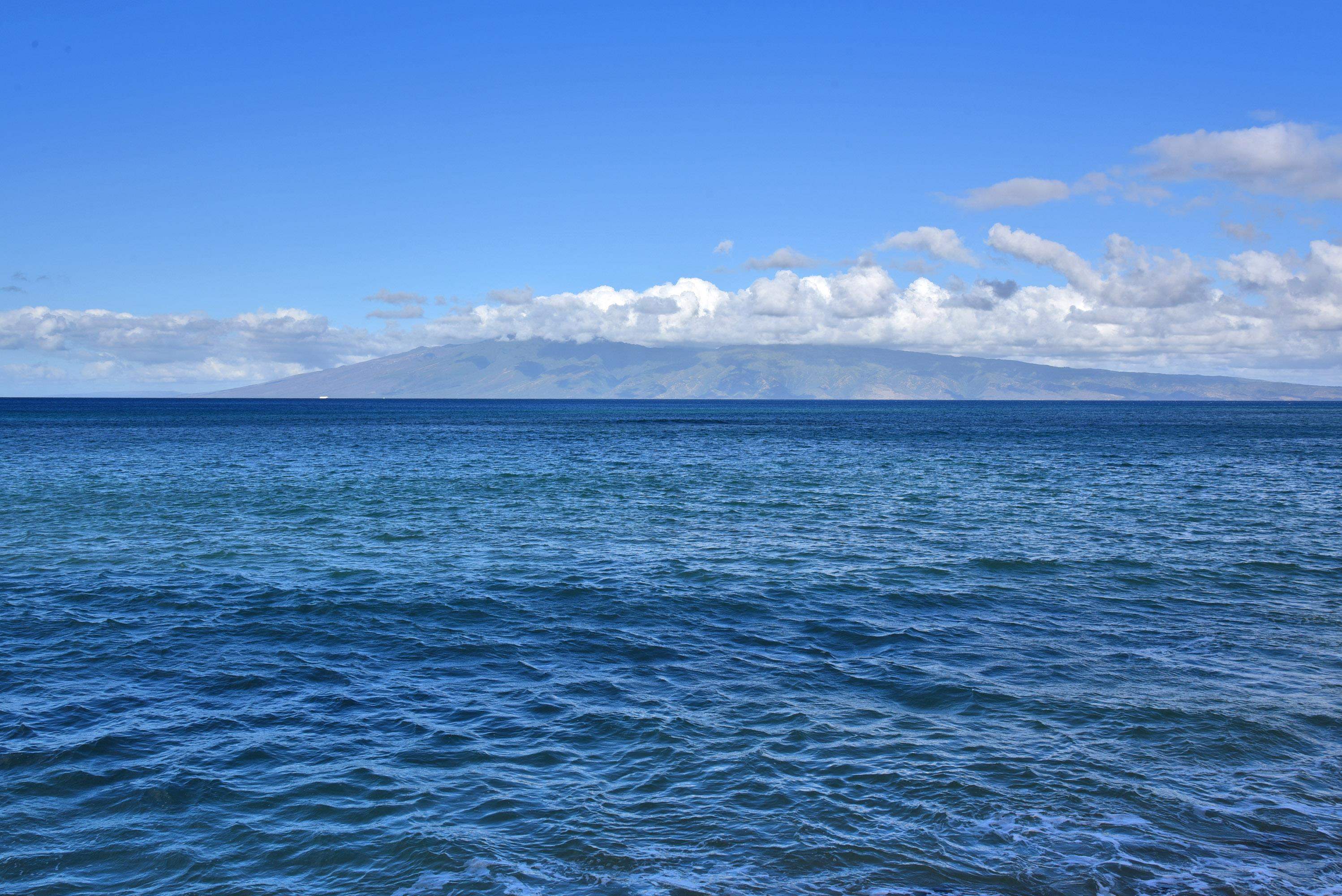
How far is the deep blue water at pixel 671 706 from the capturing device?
39.5ft

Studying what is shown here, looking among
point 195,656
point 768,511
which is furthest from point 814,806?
point 768,511

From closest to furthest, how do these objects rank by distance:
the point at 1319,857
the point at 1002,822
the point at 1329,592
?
1. the point at 1319,857
2. the point at 1002,822
3. the point at 1329,592

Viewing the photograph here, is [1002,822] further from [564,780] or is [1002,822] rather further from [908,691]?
[564,780]

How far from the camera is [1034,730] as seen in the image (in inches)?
639

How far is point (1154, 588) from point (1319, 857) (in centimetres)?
1765

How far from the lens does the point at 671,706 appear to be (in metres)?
17.4

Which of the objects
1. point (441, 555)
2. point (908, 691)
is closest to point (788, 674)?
point (908, 691)

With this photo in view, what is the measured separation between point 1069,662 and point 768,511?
27161mm

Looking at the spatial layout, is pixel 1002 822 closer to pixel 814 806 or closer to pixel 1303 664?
pixel 814 806

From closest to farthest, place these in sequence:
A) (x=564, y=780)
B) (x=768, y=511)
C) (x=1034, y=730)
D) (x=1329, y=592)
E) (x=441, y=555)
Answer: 1. (x=564, y=780)
2. (x=1034, y=730)
3. (x=1329, y=592)
4. (x=441, y=555)
5. (x=768, y=511)

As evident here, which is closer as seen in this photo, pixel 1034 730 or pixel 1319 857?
pixel 1319 857

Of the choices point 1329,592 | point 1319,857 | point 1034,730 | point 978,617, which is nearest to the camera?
point 1319,857

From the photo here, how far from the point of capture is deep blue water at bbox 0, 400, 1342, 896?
12055 mm

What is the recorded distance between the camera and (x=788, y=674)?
63.5 feet
